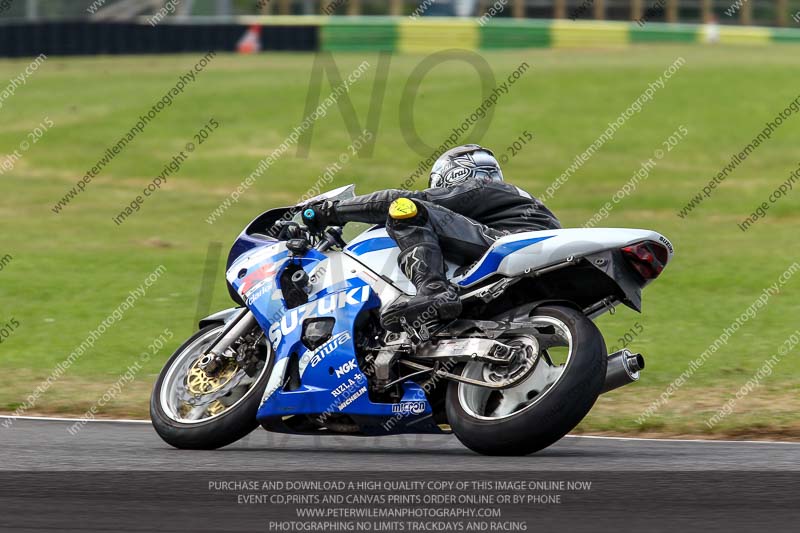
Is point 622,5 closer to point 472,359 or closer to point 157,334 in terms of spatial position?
point 157,334

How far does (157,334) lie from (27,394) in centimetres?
268

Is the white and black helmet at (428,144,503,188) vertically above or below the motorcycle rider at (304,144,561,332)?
above

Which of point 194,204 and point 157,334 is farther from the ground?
point 157,334

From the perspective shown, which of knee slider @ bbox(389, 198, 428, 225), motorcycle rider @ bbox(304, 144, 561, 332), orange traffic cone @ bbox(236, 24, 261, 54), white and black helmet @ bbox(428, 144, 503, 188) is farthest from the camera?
orange traffic cone @ bbox(236, 24, 261, 54)

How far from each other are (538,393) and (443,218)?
3.84ft

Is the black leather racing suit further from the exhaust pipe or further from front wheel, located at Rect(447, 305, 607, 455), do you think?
the exhaust pipe

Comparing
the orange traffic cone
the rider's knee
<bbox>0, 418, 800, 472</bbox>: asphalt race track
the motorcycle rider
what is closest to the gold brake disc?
<bbox>0, 418, 800, 472</bbox>: asphalt race track

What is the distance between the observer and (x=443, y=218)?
23.4 ft

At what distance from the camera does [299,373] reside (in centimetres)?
725
